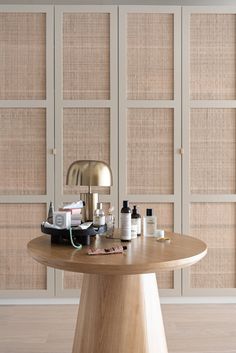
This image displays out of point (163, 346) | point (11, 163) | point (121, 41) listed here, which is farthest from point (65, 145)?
point (163, 346)

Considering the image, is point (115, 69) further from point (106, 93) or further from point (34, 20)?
point (34, 20)

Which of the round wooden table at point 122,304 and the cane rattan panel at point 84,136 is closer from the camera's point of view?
the round wooden table at point 122,304

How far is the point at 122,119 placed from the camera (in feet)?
9.85

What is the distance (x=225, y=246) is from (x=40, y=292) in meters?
1.50

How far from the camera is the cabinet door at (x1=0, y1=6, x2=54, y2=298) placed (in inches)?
117

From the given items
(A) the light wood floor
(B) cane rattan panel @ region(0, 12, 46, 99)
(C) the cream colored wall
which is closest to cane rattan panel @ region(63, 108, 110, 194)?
(B) cane rattan panel @ region(0, 12, 46, 99)

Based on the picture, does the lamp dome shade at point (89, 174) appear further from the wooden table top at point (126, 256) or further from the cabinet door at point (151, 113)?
the cabinet door at point (151, 113)

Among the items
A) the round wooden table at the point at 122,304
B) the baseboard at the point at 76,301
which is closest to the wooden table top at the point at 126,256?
the round wooden table at the point at 122,304

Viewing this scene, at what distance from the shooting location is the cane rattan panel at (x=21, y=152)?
2.99m

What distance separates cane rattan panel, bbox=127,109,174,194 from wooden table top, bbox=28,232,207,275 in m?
1.08

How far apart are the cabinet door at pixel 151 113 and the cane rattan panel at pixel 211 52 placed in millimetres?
130

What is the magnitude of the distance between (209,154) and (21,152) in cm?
147

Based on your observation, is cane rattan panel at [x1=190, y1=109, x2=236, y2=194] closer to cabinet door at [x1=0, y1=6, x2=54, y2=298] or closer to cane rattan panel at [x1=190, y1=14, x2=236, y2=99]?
cane rattan panel at [x1=190, y1=14, x2=236, y2=99]

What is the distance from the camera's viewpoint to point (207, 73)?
302cm
